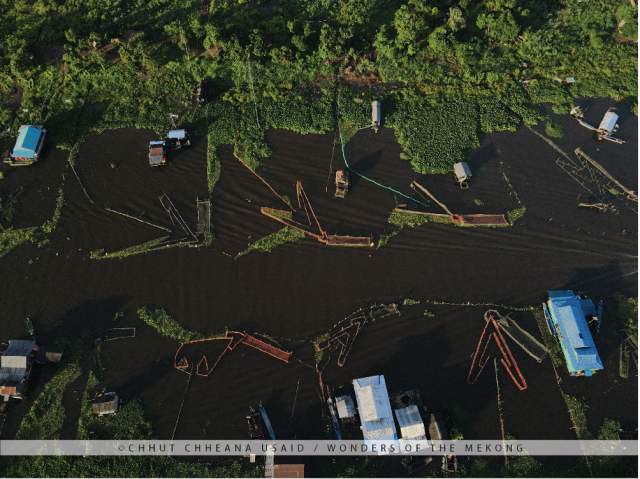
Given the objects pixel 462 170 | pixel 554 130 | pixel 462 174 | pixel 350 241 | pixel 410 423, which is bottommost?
pixel 410 423

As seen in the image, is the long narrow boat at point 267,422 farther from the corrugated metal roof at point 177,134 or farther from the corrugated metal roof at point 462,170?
the corrugated metal roof at point 462,170

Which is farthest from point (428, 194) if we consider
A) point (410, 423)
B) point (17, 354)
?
point (17, 354)

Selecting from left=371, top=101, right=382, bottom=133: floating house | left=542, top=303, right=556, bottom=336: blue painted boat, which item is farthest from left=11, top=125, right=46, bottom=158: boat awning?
left=542, top=303, right=556, bottom=336: blue painted boat

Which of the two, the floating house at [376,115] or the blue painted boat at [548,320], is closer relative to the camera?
the blue painted boat at [548,320]

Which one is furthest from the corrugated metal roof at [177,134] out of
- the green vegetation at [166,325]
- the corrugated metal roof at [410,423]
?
the corrugated metal roof at [410,423]

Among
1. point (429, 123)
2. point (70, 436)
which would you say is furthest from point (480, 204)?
point (70, 436)

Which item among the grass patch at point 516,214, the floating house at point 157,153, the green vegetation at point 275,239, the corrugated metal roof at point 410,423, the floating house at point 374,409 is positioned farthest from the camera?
the floating house at point 157,153

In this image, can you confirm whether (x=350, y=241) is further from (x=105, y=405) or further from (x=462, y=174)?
(x=105, y=405)
